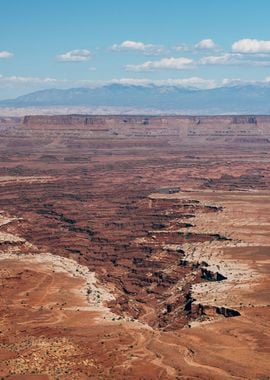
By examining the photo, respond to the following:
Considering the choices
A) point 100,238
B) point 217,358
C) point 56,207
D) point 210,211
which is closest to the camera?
point 217,358

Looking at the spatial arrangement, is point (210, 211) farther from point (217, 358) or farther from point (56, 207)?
point (217, 358)

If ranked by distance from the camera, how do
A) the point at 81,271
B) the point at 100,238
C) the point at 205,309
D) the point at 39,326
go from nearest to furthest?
1. the point at 39,326
2. the point at 205,309
3. the point at 81,271
4. the point at 100,238

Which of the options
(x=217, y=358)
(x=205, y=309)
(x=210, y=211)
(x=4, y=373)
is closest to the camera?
(x=4, y=373)

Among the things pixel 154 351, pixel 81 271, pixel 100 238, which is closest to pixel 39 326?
pixel 154 351

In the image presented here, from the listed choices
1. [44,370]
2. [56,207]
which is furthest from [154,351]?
[56,207]

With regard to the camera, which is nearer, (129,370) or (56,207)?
(129,370)

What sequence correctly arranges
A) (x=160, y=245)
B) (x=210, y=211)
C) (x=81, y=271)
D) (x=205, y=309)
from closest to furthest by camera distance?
(x=205, y=309)
(x=81, y=271)
(x=160, y=245)
(x=210, y=211)

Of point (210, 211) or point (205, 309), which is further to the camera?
point (210, 211)

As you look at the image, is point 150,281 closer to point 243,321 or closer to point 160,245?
point 160,245
